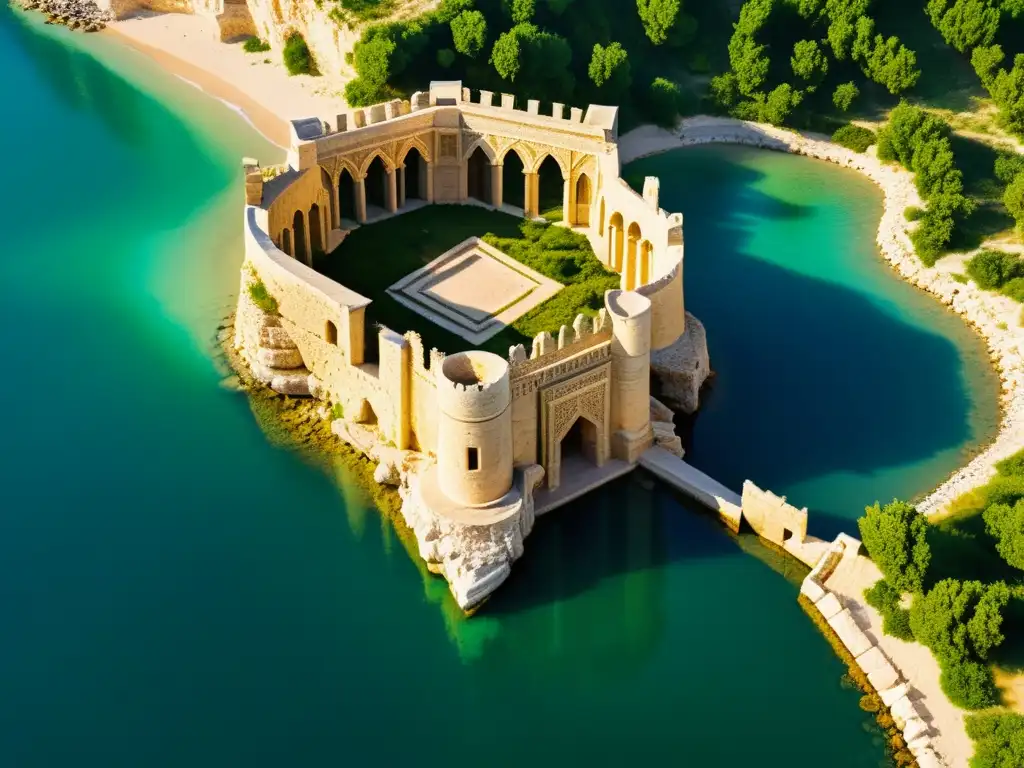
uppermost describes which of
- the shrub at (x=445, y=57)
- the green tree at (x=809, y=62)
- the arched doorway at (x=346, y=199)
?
the shrub at (x=445, y=57)

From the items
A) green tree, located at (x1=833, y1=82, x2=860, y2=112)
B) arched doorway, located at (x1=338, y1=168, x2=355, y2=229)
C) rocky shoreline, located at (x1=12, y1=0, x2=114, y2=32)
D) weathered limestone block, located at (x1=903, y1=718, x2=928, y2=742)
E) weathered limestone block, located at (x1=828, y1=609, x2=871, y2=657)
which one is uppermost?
rocky shoreline, located at (x1=12, y1=0, x2=114, y2=32)

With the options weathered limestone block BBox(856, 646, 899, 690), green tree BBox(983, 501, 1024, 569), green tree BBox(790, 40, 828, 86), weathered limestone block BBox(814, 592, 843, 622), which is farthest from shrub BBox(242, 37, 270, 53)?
weathered limestone block BBox(856, 646, 899, 690)

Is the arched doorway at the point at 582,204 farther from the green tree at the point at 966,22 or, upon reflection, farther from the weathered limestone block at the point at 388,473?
the green tree at the point at 966,22

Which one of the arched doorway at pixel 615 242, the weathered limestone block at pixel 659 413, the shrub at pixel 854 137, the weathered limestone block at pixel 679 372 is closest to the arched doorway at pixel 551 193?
the arched doorway at pixel 615 242

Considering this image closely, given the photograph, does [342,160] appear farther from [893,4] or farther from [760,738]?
[893,4]

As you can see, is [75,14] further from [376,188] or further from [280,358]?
[280,358]

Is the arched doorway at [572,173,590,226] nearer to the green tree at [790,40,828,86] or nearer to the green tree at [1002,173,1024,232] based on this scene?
the green tree at [1002,173,1024,232]

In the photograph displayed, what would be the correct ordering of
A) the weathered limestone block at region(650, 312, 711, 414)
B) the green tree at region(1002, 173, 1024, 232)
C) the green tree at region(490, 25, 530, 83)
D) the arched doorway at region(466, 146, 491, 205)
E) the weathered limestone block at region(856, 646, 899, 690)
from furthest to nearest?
the green tree at region(490, 25, 530, 83), the arched doorway at region(466, 146, 491, 205), the green tree at region(1002, 173, 1024, 232), the weathered limestone block at region(650, 312, 711, 414), the weathered limestone block at region(856, 646, 899, 690)

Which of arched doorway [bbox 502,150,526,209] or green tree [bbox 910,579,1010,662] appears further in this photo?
arched doorway [bbox 502,150,526,209]
